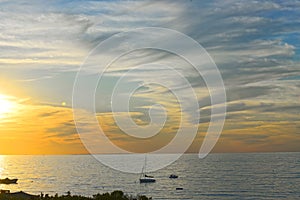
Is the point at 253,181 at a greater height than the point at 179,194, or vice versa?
the point at 253,181

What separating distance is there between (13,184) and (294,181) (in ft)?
430

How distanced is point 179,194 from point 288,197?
38382 mm

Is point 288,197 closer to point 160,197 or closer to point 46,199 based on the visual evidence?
point 160,197

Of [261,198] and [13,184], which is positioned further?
[13,184]

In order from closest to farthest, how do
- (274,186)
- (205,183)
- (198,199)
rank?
(198,199)
(274,186)
(205,183)

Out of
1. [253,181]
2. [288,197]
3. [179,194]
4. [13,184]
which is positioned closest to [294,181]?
[253,181]

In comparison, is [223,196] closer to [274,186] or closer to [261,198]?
[261,198]

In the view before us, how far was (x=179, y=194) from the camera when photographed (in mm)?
154250

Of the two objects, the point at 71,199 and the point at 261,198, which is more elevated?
the point at 261,198

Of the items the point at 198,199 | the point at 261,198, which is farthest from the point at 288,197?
the point at 198,199

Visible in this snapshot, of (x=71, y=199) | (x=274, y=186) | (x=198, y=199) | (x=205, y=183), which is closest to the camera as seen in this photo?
(x=71, y=199)

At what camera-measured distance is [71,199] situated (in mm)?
41938

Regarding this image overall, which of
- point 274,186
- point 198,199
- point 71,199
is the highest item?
point 274,186

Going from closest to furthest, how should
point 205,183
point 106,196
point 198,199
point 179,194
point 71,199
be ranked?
1. point 71,199
2. point 106,196
3. point 198,199
4. point 179,194
5. point 205,183
